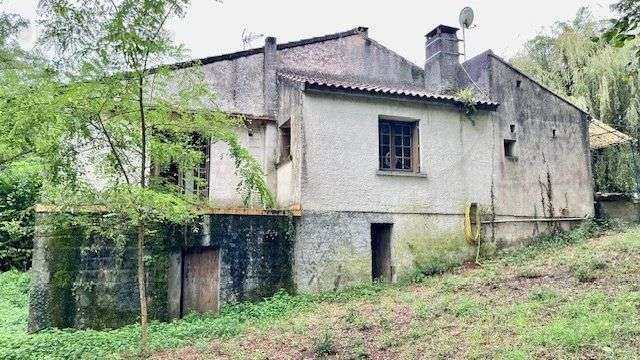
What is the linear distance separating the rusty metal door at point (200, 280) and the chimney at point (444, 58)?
329 inches

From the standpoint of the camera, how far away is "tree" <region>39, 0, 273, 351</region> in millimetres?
7570

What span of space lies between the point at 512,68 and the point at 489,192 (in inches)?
143

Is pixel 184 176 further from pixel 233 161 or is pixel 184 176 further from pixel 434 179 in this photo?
pixel 434 179

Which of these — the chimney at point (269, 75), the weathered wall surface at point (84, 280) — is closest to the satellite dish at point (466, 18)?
the chimney at point (269, 75)

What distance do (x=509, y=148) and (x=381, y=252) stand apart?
4.90 m

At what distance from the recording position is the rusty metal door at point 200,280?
37.4ft

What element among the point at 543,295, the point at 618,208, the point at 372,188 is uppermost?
the point at 372,188

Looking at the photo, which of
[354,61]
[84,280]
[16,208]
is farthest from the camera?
[16,208]

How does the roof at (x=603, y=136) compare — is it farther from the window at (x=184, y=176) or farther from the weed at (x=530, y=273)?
the window at (x=184, y=176)

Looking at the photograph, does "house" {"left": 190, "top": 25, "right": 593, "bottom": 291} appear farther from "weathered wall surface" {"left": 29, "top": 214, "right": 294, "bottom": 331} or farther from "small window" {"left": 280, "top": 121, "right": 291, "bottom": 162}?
"weathered wall surface" {"left": 29, "top": 214, "right": 294, "bottom": 331}

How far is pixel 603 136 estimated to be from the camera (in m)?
17.3

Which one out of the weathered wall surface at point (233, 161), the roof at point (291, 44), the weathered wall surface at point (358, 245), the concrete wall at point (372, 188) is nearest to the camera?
the weathered wall surface at point (358, 245)

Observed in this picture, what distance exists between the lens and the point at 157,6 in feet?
25.2

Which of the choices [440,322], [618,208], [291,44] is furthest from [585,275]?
[291,44]
